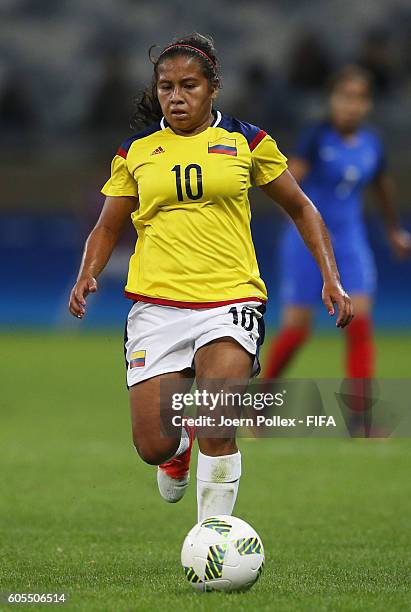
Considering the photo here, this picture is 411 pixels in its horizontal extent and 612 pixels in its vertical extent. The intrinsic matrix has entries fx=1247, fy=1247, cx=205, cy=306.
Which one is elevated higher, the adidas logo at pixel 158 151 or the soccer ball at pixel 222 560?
the adidas logo at pixel 158 151

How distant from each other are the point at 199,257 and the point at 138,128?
82cm

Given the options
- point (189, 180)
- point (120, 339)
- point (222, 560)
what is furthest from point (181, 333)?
point (120, 339)

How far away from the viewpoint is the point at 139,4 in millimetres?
23781

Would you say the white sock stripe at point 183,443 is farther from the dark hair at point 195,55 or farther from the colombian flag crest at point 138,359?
the dark hair at point 195,55

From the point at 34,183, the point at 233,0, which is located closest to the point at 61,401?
the point at 34,183

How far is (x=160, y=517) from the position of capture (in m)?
6.10

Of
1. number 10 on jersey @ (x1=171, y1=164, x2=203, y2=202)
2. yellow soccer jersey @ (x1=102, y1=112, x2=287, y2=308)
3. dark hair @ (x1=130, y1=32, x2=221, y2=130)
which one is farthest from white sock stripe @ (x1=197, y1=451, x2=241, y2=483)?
dark hair @ (x1=130, y1=32, x2=221, y2=130)

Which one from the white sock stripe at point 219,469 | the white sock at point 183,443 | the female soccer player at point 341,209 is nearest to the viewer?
the white sock stripe at point 219,469

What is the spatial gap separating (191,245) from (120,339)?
38.1 ft

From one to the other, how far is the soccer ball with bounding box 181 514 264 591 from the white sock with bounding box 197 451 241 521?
1.08ft

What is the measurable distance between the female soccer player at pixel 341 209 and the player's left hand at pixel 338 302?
4218 millimetres

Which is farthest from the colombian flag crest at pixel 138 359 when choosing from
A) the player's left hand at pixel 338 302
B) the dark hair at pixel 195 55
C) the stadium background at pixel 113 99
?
the stadium background at pixel 113 99

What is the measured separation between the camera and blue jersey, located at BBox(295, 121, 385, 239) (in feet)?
29.7

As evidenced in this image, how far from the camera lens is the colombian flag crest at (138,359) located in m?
4.79
